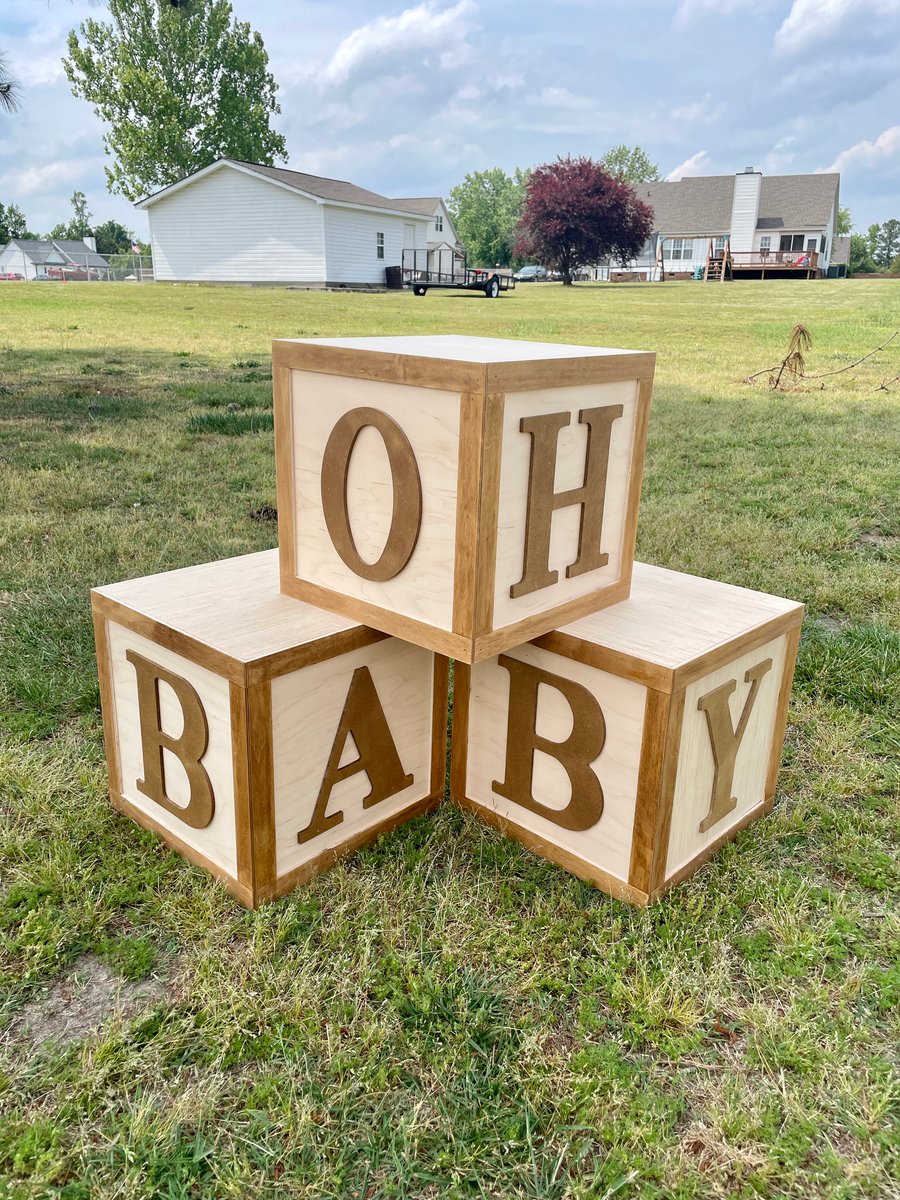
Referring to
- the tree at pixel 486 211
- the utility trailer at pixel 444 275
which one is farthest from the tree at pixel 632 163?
the utility trailer at pixel 444 275

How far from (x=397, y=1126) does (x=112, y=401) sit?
23.2ft

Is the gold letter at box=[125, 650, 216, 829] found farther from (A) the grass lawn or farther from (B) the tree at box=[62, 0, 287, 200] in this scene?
(B) the tree at box=[62, 0, 287, 200]

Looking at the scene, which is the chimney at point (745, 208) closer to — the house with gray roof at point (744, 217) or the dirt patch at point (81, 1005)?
the house with gray roof at point (744, 217)

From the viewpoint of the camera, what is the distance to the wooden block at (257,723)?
199cm

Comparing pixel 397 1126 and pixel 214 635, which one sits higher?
pixel 214 635

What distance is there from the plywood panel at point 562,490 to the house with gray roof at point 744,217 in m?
47.5

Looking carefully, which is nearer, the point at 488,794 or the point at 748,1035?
the point at 748,1035

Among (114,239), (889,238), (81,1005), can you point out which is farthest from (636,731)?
(889,238)

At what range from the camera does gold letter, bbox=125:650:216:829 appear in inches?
82.0

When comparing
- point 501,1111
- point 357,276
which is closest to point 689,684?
point 501,1111

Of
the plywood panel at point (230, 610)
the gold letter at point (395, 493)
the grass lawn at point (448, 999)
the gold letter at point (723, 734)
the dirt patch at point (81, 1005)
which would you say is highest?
the gold letter at point (395, 493)

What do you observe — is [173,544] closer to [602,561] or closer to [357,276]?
[602,561]

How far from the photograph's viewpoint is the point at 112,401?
752cm

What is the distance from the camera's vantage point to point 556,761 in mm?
2238
